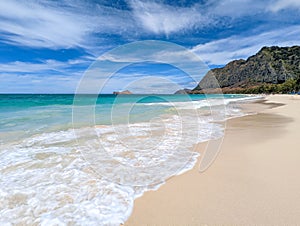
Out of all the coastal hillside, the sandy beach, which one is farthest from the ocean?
the coastal hillside

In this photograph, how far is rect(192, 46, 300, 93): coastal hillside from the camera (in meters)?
112

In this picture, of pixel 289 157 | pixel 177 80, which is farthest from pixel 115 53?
pixel 289 157

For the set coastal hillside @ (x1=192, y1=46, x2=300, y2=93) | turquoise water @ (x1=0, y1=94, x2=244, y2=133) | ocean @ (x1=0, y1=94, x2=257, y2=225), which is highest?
coastal hillside @ (x1=192, y1=46, x2=300, y2=93)

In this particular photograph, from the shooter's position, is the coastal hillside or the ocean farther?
the coastal hillside

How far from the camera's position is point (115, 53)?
4.84 metres

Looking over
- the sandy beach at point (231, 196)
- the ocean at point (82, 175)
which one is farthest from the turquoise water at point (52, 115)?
the sandy beach at point (231, 196)

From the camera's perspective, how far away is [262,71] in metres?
128

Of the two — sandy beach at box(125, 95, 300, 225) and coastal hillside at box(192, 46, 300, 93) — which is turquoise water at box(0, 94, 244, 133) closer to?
sandy beach at box(125, 95, 300, 225)

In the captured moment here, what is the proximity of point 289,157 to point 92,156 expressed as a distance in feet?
15.6

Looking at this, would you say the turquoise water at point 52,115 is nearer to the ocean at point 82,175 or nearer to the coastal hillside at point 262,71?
the ocean at point 82,175

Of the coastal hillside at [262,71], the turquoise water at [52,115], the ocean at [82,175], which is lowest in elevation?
the ocean at [82,175]

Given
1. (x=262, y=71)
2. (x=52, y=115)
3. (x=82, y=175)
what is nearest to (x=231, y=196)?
(x=82, y=175)

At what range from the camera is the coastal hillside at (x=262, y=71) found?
111688 mm

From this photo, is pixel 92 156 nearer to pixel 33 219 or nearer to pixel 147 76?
pixel 33 219
